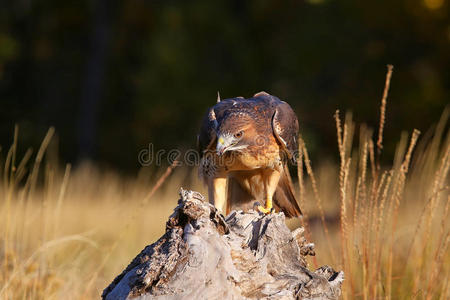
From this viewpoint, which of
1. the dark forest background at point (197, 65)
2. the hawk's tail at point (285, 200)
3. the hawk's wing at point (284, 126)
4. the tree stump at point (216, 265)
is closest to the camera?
the tree stump at point (216, 265)

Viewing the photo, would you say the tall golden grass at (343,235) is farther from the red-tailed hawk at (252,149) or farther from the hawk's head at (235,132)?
the hawk's head at (235,132)

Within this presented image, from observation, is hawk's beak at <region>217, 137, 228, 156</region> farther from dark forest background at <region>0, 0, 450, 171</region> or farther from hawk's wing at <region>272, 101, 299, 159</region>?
dark forest background at <region>0, 0, 450, 171</region>

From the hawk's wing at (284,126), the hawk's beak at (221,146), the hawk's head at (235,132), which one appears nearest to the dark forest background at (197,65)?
the hawk's wing at (284,126)

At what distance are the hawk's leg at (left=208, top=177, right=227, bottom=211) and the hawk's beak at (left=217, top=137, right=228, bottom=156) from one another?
0.46m

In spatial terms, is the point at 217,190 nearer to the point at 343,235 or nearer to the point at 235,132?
the point at 235,132

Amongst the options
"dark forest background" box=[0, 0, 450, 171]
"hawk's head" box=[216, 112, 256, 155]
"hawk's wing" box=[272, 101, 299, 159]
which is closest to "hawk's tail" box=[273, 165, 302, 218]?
"hawk's wing" box=[272, 101, 299, 159]

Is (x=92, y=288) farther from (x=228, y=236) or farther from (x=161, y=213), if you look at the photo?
(x=161, y=213)

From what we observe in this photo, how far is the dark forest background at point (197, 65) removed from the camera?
10094 mm

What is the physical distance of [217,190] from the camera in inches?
172

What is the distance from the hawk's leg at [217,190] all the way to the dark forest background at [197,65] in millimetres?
6066

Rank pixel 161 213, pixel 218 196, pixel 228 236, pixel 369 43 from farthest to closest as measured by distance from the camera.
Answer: pixel 369 43 < pixel 161 213 < pixel 218 196 < pixel 228 236

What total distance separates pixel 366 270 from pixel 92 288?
202 cm

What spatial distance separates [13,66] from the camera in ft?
62.1

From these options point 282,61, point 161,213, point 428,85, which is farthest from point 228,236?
point 282,61
